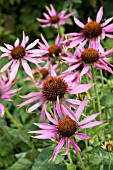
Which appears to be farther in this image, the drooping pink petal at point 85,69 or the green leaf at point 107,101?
the green leaf at point 107,101

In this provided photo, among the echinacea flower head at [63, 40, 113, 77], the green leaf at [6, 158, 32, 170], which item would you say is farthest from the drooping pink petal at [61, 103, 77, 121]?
the green leaf at [6, 158, 32, 170]

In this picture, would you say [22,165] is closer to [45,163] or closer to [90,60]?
[45,163]

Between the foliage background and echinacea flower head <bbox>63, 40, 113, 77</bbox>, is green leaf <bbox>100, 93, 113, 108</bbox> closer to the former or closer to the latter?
the foliage background

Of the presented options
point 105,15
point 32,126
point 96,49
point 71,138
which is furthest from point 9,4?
point 71,138

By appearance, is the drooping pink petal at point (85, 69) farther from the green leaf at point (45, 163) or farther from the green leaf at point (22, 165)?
the green leaf at point (22, 165)

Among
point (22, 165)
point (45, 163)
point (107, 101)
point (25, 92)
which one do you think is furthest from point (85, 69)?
point (25, 92)

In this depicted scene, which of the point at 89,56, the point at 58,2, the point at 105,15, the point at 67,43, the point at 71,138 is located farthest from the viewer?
the point at 58,2

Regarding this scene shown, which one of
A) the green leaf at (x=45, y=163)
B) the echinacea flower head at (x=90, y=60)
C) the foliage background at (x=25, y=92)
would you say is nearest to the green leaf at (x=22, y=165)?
the foliage background at (x=25, y=92)

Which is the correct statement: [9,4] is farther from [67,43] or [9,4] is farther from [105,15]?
[67,43]
